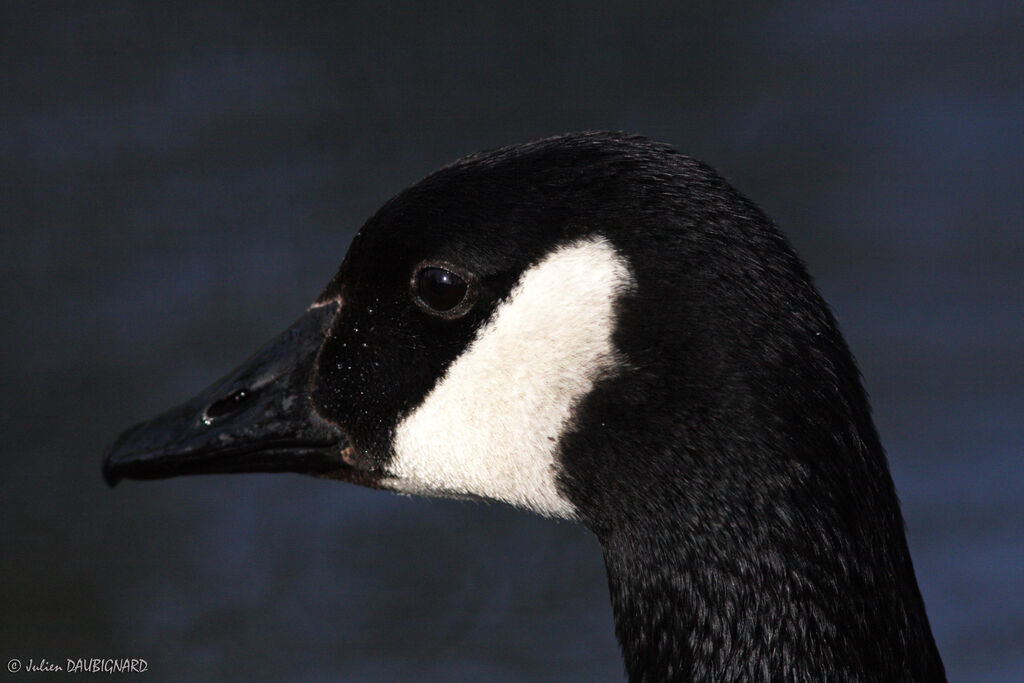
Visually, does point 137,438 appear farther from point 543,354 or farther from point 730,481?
point 730,481

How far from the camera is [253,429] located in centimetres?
271

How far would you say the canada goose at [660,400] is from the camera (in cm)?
234

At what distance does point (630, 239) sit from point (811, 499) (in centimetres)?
55

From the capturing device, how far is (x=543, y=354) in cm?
248

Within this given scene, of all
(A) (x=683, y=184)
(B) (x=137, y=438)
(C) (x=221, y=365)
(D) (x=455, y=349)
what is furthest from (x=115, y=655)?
(A) (x=683, y=184)

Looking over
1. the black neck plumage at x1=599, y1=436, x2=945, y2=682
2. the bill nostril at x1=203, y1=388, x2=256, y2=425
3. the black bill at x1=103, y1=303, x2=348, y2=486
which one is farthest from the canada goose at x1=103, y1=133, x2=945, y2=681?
the bill nostril at x1=203, y1=388, x2=256, y2=425

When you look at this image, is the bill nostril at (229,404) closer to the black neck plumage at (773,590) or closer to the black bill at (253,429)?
the black bill at (253,429)

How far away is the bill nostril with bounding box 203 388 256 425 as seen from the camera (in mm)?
2744

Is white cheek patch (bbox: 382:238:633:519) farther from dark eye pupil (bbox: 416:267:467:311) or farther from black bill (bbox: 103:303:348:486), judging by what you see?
black bill (bbox: 103:303:348:486)

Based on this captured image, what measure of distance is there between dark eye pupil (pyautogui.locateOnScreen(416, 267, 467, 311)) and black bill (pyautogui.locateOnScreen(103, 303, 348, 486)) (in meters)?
0.26

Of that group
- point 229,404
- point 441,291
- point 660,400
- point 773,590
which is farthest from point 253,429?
point 773,590

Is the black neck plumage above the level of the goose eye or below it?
below

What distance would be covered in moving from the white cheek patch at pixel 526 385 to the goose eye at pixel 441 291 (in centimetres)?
7

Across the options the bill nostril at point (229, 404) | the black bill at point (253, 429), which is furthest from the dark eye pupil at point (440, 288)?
the bill nostril at point (229, 404)
